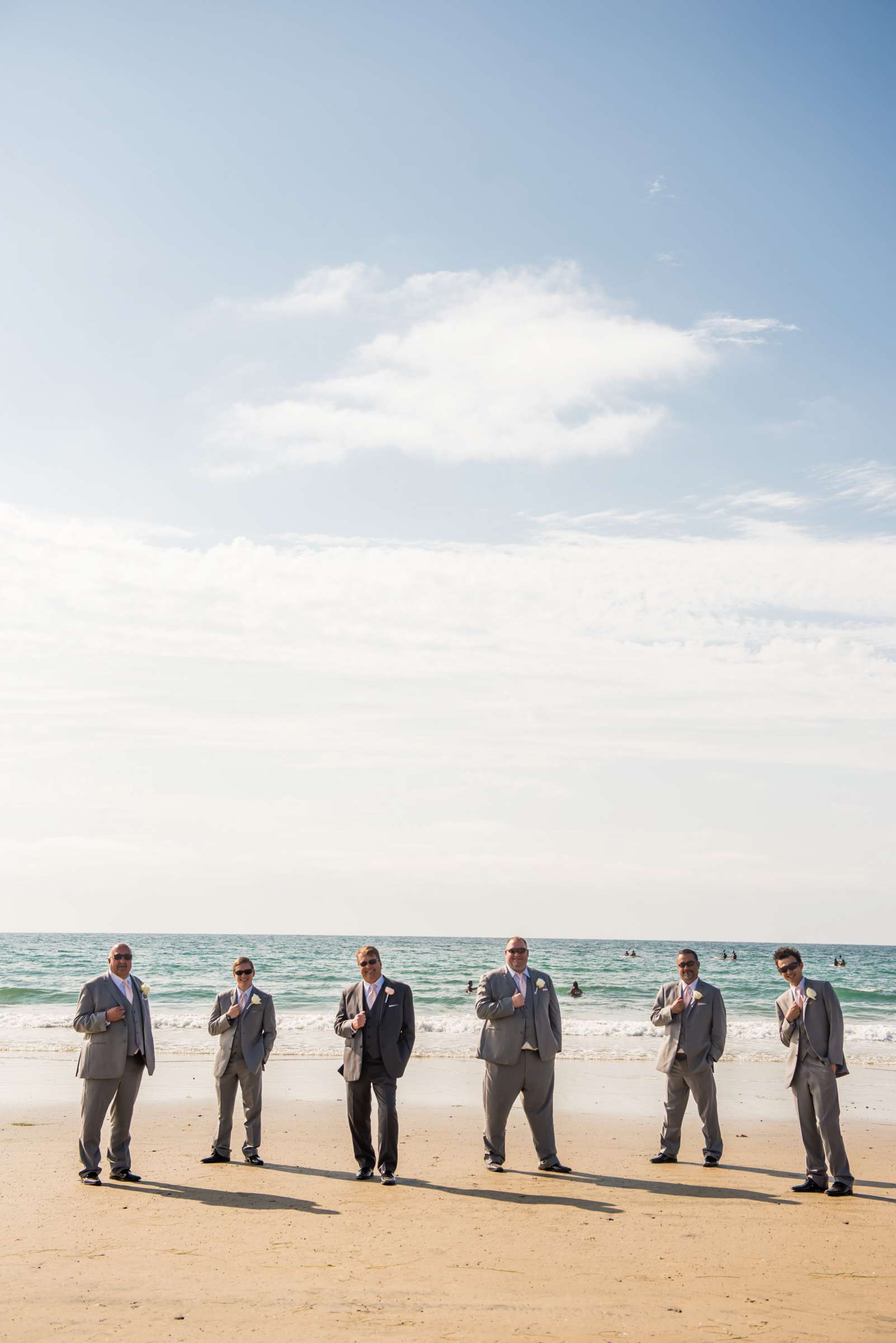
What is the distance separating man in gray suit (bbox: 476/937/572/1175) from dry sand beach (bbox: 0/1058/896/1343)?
0.93 ft

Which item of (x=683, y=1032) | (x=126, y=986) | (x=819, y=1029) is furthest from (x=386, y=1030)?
(x=819, y=1029)

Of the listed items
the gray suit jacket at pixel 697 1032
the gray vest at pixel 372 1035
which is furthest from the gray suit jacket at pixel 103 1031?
the gray suit jacket at pixel 697 1032

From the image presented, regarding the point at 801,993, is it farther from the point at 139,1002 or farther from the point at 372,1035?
the point at 139,1002

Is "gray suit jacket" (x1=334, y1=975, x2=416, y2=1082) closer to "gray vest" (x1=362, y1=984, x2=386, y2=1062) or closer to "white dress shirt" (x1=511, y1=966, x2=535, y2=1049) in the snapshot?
"gray vest" (x1=362, y1=984, x2=386, y2=1062)

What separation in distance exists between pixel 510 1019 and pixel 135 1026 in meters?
2.93

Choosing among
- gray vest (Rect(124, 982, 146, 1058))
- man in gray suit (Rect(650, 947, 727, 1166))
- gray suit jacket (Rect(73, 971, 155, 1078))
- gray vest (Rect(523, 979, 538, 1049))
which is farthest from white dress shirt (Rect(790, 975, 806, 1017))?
gray vest (Rect(124, 982, 146, 1058))

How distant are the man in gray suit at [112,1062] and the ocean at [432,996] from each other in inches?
326

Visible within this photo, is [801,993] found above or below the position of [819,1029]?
above

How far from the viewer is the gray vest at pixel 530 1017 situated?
8.50 m

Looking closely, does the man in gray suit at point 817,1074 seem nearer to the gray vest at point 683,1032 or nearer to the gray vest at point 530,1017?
the gray vest at point 683,1032

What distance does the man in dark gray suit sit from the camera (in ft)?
26.6

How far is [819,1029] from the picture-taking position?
807cm

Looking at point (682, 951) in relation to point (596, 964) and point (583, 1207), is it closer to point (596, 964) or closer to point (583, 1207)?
point (583, 1207)

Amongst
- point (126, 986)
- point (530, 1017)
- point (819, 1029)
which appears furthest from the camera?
point (530, 1017)
